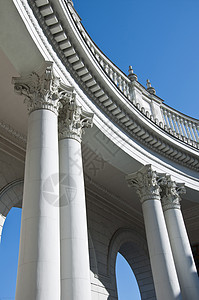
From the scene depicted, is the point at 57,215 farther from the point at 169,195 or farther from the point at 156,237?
the point at 169,195

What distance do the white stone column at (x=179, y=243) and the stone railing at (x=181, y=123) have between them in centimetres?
322

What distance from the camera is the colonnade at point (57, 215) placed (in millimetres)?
5387

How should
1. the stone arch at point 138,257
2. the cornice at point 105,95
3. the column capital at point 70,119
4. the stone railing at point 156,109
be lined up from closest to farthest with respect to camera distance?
the cornice at point 105,95 → the column capital at point 70,119 → the stone railing at point 156,109 → the stone arch at point 138,257

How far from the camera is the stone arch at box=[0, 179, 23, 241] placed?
10.2m

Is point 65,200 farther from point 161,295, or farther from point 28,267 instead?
point 161,295

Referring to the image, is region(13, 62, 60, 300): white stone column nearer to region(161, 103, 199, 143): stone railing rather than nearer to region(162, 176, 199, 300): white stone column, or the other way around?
region(162, 176, 199, 300): white stone column

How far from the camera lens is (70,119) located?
8570 mm

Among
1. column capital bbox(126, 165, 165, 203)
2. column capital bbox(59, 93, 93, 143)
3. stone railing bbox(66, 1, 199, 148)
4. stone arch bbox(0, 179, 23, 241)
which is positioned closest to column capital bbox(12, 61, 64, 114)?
column capital bbox(59, 93, 93, 143)

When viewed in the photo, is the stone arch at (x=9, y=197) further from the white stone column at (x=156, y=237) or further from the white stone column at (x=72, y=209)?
the white stone column at (x=156, y=237)

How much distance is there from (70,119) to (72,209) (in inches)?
102

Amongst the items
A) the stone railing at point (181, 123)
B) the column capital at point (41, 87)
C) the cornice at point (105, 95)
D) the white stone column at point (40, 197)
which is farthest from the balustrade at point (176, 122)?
the white stone column at point (40, 197)

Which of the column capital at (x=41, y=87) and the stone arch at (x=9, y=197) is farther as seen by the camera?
the stone arch at (x=9, y=197)

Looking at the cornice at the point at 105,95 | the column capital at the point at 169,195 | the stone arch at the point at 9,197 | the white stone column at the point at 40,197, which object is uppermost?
the cornice at the point at 105,95

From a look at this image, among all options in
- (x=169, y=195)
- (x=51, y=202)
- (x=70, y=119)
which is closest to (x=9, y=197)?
(x=70, y=119)
